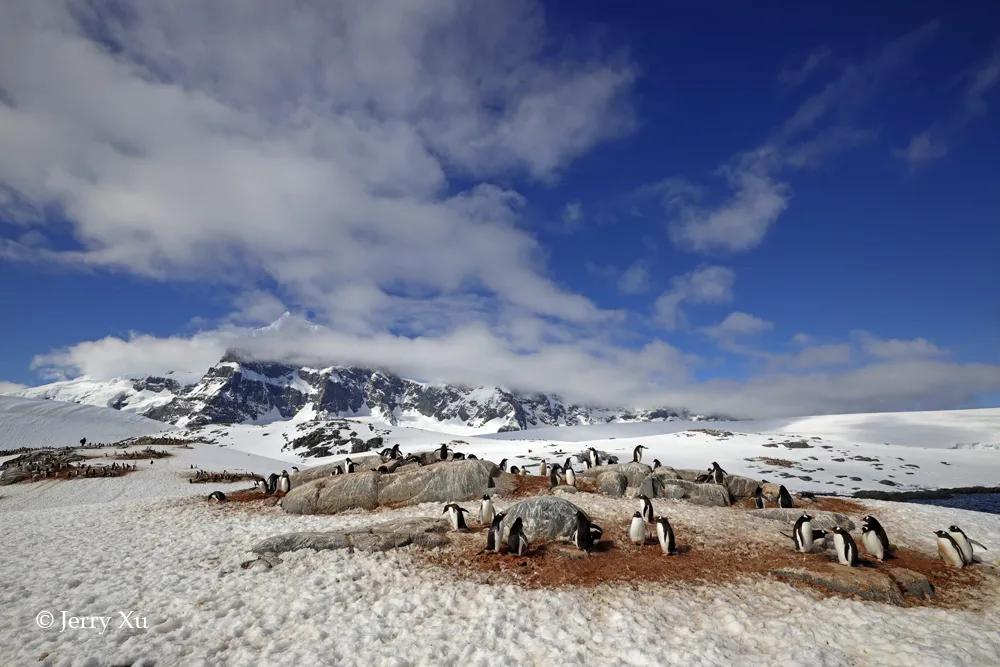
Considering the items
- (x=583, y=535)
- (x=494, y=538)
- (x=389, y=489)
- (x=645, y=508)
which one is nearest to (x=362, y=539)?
(x=494, y=538)

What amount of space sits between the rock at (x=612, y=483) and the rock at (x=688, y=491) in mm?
807

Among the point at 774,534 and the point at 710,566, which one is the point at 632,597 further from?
the point at 774,534

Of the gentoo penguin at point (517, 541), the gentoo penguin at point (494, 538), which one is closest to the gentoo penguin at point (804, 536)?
the gentoo penguin at point (517, 541)

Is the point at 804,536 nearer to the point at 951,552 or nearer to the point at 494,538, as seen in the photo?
the point at 951,552

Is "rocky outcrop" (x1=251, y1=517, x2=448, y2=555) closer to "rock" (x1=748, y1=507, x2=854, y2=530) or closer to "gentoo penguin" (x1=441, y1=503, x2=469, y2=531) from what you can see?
"gentoo penguin" (x1=441, y1=503, x2=469, y2=531)

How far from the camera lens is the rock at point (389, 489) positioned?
19.4 meters

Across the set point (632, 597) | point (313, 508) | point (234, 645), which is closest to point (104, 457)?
point (313, 508)

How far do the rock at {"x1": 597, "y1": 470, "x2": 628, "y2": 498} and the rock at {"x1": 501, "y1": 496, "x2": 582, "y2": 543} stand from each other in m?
6.73

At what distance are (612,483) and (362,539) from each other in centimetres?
1183

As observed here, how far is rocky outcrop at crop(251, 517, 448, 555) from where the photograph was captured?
12500mm

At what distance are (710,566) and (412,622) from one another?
25.2ft

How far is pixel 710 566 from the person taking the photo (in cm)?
1190

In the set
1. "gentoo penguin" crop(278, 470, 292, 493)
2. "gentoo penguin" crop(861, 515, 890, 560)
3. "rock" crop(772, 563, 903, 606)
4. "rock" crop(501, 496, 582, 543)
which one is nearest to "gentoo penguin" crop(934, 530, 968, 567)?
"gentoo penguin" crop(861, 515, 890, 560)

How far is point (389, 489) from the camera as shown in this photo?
64.7 ft
